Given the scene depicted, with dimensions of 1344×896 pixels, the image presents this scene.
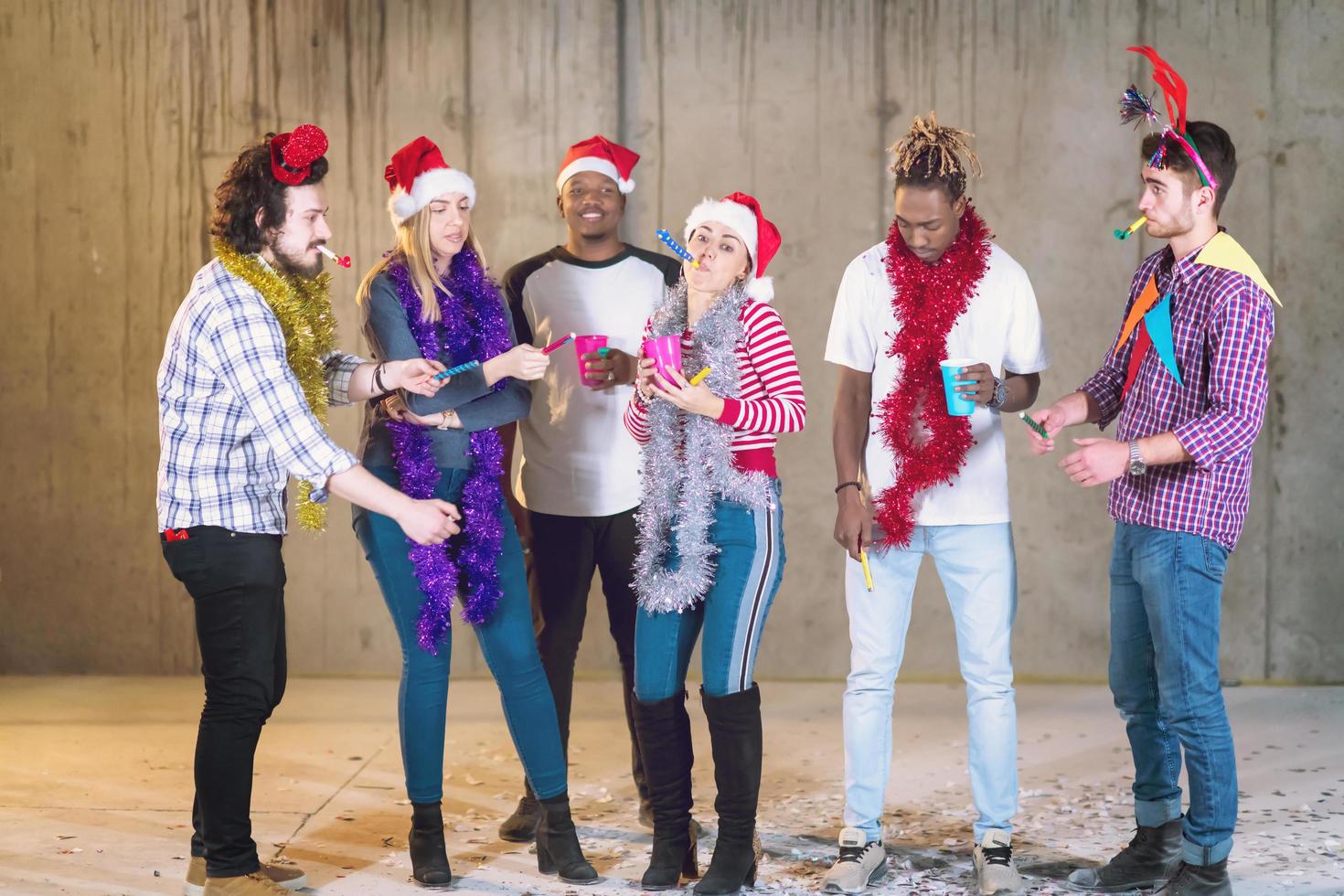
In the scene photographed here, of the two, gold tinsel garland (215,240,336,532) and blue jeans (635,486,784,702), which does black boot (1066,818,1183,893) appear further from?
gold tinsel garland (215,240,336,532)

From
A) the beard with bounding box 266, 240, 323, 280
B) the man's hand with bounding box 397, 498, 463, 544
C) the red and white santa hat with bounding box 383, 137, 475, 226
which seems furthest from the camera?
the red and white santa hat with bounding box 383, 137, 475, 226

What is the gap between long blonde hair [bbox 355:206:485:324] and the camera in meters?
3.22

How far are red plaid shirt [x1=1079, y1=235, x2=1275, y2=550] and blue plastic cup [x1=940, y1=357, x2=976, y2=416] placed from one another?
43 cm

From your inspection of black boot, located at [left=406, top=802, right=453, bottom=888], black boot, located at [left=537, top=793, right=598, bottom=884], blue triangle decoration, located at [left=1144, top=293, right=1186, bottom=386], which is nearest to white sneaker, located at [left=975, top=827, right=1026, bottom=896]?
black boot, located at [left=537, top=793, right=598, bottom=884]

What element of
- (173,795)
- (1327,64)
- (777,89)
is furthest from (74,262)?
(1327,64)

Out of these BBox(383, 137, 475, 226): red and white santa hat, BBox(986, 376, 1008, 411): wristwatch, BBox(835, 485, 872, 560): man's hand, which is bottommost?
BBox(835, 485, 872, 560): man's hand

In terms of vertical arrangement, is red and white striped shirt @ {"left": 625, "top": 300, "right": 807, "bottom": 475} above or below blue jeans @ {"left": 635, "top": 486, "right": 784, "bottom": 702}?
above

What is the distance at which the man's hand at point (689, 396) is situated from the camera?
118 inches

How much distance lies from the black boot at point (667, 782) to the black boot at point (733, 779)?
0.23ft

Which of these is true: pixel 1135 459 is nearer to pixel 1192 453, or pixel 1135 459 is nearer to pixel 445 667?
pixel 1192 453

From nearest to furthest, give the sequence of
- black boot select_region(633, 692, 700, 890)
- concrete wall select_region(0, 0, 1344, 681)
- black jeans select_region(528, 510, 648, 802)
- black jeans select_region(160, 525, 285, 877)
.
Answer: black jeans select_region(160, 525, 285, 877), black boot select_region(633, 692, 700, 890), black jeans select_region(528, 510, 648, 802), concrete wall select_region(0, 0, 1344, 681)

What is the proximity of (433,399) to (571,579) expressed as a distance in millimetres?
638

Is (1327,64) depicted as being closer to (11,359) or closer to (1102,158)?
(1102,158)

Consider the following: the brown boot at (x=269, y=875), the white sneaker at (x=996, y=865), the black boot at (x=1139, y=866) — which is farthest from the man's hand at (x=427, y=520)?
the black boot at (x=1139, y=866)
